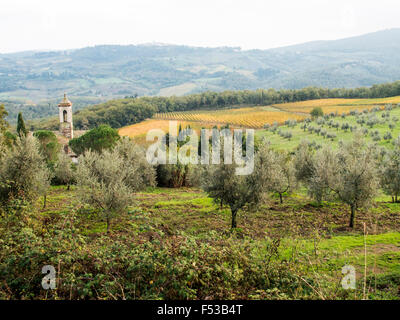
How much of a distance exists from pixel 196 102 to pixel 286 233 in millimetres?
116463

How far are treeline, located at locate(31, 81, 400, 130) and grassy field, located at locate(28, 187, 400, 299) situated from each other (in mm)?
86282

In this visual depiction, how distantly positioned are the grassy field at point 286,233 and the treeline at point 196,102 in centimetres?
8628

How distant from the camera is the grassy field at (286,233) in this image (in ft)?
31.2

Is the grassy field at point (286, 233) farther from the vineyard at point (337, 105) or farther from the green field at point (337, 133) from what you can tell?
the vineyard at point (337, 105)

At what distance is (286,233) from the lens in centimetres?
1820

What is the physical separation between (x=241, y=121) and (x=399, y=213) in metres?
76.3

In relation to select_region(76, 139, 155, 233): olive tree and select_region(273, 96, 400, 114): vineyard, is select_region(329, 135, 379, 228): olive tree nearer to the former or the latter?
select_region(76, 139, 155, 233): olive tree

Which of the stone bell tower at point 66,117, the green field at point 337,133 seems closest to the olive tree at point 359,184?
the green field at point 337,133

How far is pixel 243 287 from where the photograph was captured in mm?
8859

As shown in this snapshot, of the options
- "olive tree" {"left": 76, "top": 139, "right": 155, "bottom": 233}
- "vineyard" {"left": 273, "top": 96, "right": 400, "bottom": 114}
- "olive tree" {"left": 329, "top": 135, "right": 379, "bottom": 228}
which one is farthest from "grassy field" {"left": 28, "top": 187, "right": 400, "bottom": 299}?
"vineyard" {"left": 273, "top": 96, "right": 400, "bottom": 114}

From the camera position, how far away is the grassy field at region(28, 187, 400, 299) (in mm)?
9516

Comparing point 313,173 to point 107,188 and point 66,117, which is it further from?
point 66,117

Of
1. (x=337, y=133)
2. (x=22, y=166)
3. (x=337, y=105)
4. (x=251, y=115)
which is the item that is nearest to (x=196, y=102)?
(x=251, y=115)

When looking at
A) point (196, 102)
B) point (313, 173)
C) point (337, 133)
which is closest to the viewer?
point (313, 173)
